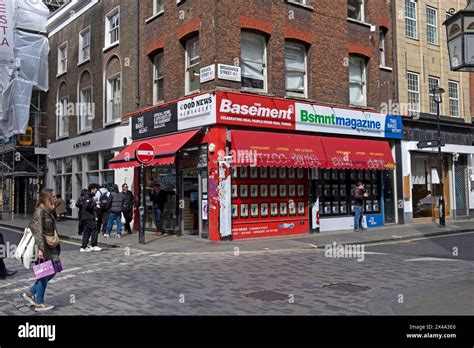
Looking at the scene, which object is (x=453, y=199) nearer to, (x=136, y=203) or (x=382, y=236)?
(x=382, y=236)

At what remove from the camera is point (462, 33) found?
775 centimetres

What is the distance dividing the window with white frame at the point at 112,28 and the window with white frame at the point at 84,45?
2139 millimetres

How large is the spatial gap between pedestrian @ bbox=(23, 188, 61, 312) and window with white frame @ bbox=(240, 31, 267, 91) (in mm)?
10558

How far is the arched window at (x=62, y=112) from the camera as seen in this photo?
27.4 meters

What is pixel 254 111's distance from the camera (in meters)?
16.3

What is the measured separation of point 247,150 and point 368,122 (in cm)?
711

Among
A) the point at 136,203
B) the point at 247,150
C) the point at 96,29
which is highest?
the point at 96,29

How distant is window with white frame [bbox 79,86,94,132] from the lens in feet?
80.7

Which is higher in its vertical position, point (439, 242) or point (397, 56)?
point (397, 56)

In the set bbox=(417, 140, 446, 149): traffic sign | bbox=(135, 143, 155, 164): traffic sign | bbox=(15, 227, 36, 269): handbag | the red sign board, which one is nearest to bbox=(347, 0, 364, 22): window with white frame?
bbox=(417, 140, 446, 149): traffic sign

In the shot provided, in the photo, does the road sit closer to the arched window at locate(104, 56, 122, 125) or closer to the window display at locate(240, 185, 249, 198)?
the window display at locate(240, 185, 249, 198)

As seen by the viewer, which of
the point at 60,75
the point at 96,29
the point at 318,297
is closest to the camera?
the point at 318,297

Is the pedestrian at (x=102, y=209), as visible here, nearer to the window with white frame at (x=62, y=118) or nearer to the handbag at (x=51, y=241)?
the handbag at (x=51, y=241)

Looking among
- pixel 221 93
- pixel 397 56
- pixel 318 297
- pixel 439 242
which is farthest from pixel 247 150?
pixel 397 56
